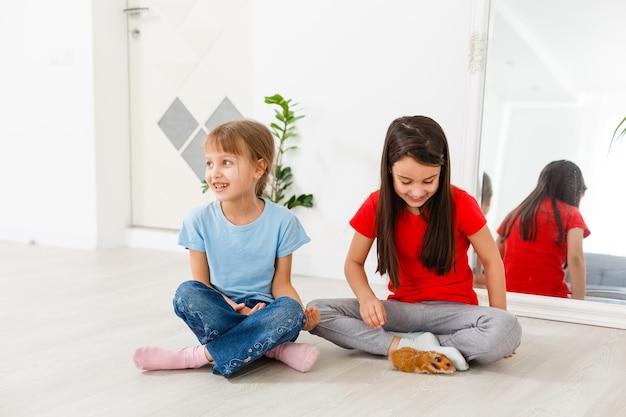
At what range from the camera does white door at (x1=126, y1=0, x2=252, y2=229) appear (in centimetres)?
344

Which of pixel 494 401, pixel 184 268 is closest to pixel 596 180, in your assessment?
pixel 494 401

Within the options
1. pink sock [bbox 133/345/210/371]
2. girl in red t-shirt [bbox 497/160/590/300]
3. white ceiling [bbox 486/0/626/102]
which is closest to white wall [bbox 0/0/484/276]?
white ceiling [bbox 486/0/626/102]

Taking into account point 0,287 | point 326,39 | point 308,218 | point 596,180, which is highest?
point 326,39

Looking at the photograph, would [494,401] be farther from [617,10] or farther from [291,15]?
[291,15]

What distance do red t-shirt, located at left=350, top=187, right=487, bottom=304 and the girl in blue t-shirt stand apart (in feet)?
0.67

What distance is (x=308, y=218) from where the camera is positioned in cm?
302

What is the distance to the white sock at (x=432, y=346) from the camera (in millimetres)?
1716

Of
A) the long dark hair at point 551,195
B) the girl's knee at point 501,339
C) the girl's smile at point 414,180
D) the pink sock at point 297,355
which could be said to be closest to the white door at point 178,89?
the long dark hair at point 551,195

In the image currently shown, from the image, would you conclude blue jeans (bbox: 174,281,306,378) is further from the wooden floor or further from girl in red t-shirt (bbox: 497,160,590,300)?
girl in red t-shirt (bbox: 497,160,590,300)

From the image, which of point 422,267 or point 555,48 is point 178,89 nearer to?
point 555,48

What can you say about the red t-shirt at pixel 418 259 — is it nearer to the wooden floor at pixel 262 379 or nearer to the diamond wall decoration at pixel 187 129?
the wooden floor at pixel 262 379

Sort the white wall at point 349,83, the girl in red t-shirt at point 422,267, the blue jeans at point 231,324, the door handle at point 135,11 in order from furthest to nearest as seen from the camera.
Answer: the door handle at point 135,11 < the white wall at point 349,83 < the girl in red t-shirt at point 422,267 < the blue jeans at point 231,324

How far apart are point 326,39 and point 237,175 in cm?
128

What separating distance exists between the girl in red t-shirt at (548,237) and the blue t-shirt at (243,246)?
0.98 metres
